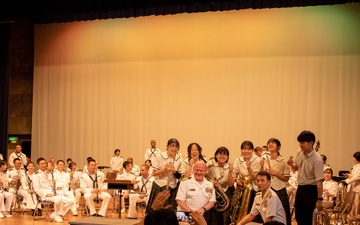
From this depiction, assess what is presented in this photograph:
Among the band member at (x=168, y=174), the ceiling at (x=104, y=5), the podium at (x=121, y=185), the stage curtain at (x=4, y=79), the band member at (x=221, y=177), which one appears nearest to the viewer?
the band member at (x=221, y=177)

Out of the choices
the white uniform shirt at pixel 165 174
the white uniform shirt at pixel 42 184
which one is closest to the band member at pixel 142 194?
the white uniform shirt at pixel 42 184

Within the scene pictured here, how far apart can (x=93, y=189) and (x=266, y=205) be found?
5817 mm

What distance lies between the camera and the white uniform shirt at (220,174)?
7.82m

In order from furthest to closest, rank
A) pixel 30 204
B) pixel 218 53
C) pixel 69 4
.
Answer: pixel 218 53 → pixel 69 4 → pixel 30 204

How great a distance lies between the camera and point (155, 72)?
17.0m

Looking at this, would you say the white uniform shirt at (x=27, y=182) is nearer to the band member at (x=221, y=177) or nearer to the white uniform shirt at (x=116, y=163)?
the white uniform shirt at (x=116, y=163)

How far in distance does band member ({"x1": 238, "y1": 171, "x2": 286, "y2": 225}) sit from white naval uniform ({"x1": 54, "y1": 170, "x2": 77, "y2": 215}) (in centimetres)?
548

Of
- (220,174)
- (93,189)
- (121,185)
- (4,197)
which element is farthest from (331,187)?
(4,197)

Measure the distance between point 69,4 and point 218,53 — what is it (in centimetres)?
508

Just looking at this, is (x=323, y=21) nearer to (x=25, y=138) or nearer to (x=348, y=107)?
(x=348, y=107)

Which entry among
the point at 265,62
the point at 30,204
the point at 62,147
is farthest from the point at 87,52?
the point at 30,204

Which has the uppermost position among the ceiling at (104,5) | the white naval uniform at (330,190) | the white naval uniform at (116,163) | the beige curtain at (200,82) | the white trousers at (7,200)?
the ceiling at (104,5)

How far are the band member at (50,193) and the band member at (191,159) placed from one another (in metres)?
3.27

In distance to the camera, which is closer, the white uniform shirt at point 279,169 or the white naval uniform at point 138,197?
the white uniform shirt at point 279,169
